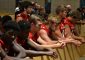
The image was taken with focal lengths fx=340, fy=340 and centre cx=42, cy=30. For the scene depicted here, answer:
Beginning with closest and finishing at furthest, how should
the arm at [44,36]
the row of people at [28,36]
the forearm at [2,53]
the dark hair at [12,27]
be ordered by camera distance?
1. the forearm at [2,53]
2. the row of people at [28,36]
3. the dark hair at [12,27]
4. the arm at [44,36]

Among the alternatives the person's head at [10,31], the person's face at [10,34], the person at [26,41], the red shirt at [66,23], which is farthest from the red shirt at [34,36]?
the red shirt at [66,23]

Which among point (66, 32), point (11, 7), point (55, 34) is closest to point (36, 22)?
point (55, 34)

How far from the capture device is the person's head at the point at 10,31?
458 centimetres

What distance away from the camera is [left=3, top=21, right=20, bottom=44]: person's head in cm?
458

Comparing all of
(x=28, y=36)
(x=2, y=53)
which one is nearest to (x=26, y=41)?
(x=28, y=36)

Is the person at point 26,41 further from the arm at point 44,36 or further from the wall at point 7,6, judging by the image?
the wall at point 7,6

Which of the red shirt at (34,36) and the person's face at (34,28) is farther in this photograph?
the red shirt at (34,36)

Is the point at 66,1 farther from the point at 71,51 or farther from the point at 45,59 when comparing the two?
the point at 45,59

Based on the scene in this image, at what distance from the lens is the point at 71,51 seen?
7082 millimetres

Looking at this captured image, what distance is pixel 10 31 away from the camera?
15.3 feet

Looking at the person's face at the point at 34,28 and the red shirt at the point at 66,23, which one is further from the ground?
the person's face at the point at 34,28

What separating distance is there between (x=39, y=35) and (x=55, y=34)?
0.85 m

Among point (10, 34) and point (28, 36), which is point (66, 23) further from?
point (10, 34)

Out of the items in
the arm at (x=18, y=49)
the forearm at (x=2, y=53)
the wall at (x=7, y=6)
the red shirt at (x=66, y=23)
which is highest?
the forearm at (x=2, y=53)
